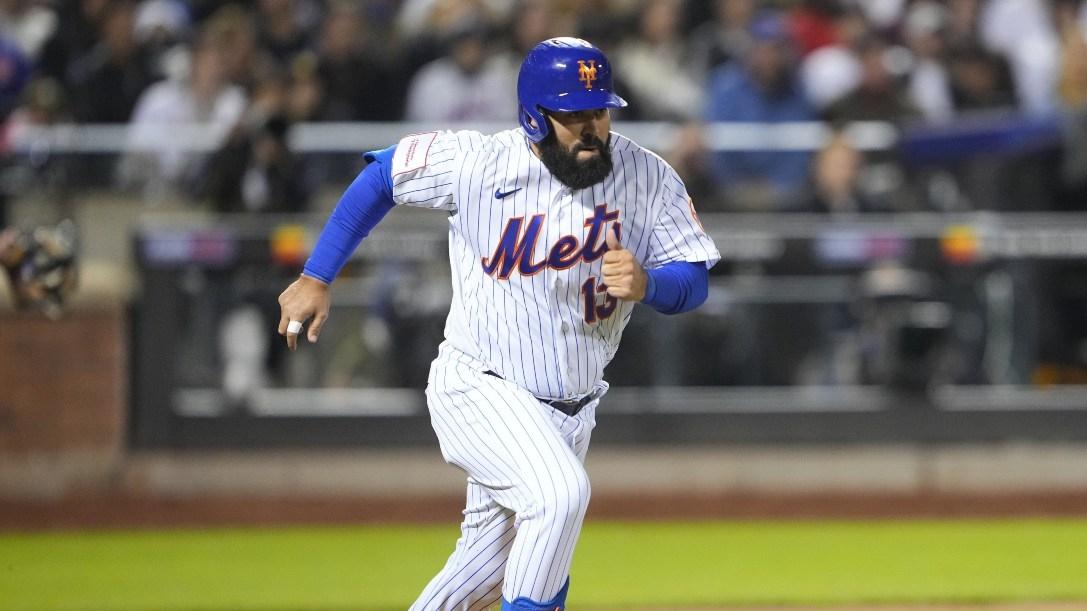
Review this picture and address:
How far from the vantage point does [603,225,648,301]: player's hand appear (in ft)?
12.8

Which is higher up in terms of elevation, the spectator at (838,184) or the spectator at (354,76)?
the spectator at (354,76)

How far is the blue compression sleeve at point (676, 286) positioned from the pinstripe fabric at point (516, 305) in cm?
5

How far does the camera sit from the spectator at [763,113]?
10.0m

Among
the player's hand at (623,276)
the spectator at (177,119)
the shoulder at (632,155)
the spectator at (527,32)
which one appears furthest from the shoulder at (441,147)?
the spectator at (527,32)

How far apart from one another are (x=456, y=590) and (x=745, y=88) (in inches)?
262

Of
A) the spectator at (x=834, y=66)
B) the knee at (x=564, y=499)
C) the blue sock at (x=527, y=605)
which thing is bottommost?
the blue sock at (x=527, y=605)

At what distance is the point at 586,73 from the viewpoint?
4066mm

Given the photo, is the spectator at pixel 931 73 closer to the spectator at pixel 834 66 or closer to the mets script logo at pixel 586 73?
the spectator at pixel 834 66

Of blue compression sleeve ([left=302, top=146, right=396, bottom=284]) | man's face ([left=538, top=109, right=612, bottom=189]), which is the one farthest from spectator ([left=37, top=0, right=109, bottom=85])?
man's face ([left=538, top=109, right=612, bottom=189])

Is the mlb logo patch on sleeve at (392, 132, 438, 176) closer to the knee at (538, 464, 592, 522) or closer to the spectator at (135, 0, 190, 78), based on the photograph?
the knee at (538, 464, 592, 522)

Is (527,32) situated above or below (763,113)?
above

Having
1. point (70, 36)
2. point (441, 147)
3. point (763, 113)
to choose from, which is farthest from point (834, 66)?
point (441, 147)

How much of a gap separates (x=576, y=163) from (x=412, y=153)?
0.47 meters

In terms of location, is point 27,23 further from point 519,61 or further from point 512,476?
point 512,476
